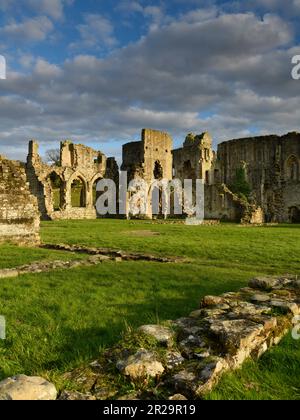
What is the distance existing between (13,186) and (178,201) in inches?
1152

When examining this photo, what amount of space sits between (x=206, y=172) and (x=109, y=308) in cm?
4299

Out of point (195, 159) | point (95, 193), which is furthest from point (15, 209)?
point (195, 159)

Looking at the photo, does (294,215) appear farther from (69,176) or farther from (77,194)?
(77,194)

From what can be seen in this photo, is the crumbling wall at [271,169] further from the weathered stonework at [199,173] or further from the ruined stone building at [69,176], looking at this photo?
the ruined stone building at [69,176]

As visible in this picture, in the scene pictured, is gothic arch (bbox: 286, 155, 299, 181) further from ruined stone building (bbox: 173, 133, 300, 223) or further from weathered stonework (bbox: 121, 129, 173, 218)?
weathered stonework (bbox: 121, 129, 173, 218)

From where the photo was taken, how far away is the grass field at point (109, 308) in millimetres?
3650

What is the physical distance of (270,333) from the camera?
4.32 metres

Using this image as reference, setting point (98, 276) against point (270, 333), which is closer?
point (270, 333)

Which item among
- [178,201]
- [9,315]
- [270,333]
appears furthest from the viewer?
[178,201]

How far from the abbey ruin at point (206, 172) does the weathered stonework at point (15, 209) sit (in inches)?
770

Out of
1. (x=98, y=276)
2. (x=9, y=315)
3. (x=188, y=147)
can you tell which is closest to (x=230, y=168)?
(x=188, y=147)

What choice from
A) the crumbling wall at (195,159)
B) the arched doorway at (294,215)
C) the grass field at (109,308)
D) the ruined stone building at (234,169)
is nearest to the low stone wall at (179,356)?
the grass field at (109,308)

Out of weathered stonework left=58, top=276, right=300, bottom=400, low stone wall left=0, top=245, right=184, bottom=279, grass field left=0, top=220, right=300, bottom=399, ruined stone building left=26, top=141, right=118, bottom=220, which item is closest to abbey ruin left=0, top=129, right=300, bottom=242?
ruined stone building left=26, top=141, right=118, bottom=220

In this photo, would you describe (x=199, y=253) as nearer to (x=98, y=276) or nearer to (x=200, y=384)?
(x=98, y=276)
